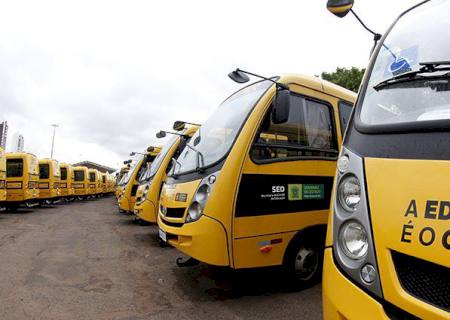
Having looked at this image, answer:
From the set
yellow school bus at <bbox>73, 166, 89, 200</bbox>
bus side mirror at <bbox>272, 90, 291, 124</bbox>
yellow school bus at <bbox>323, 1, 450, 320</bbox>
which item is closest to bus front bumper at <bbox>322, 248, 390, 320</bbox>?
yellow school bus at <bbox>323, 1, 450, 320</bbox>

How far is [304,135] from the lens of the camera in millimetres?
4223

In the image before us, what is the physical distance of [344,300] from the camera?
1711 mm

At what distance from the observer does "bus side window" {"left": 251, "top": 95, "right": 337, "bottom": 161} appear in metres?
3.91

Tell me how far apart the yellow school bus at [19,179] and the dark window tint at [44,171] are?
2845mm

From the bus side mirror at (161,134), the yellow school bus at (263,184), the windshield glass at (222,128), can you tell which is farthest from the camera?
the bus side mirror at (161,134)

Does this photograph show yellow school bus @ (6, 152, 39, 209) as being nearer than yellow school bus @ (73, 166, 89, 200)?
Yes

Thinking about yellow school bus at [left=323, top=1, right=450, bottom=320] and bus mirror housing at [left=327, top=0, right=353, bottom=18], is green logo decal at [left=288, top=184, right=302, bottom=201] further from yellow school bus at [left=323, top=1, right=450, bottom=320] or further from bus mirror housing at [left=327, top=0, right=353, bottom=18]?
bus mirror housing at [left=327, top=0, right=353, bottom=18]

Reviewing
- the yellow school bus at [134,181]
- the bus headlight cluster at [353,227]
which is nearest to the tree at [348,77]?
the yellow school bus at [134,181]

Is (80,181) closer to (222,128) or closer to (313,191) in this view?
(222,128)

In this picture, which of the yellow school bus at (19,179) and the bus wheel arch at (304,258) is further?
the yellow school bus at (19,179)

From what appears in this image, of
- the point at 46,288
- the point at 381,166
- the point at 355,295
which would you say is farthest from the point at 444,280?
the point at 46,288

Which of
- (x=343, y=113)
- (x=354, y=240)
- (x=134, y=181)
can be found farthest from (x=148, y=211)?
(x=354, y=240)

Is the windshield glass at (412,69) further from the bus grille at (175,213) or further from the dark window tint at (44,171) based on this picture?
the dark window tint at (44,171)

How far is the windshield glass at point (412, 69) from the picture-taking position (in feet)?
6.28
